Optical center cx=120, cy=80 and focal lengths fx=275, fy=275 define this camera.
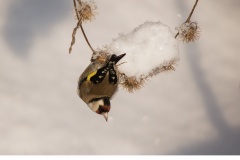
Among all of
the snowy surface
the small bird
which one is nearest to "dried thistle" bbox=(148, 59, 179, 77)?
the snowy surface

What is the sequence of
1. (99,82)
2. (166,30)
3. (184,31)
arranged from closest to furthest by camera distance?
1. (184,31)
2. (166,30)
3. (99,82)

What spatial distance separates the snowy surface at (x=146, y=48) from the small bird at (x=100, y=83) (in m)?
0.06

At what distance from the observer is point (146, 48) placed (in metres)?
1.30

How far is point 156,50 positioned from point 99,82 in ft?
1.06

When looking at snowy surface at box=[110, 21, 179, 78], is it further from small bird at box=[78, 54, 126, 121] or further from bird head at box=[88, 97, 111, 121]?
bird head at box=[88, 97, 111, 121]

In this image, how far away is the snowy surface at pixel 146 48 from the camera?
4.02ft

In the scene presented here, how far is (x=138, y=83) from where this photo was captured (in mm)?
1174

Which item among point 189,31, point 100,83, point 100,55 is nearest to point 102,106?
point 100,83

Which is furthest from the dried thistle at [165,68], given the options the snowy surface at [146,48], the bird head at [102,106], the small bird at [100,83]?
the bird head at [102,106]

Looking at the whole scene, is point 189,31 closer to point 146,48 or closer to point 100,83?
point 146,48

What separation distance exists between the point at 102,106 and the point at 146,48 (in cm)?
34

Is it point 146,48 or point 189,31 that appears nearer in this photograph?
point 189,31
